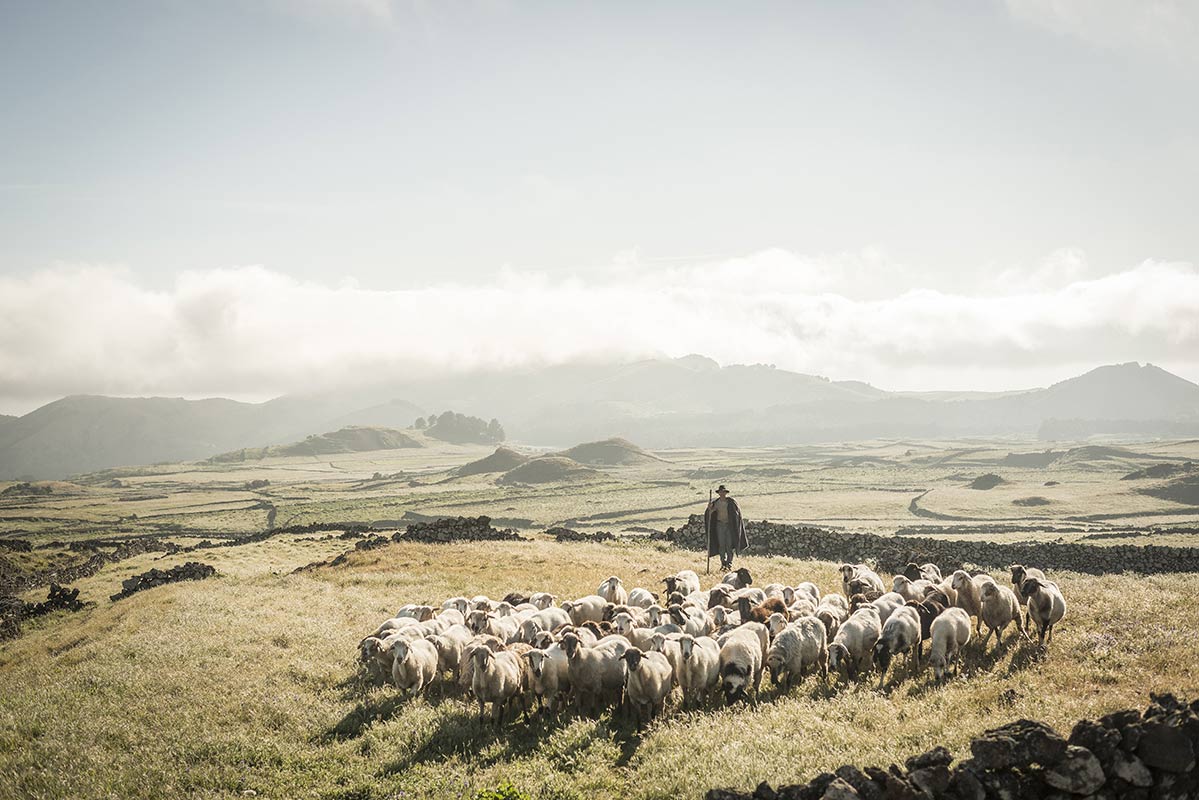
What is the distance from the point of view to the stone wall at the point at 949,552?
94.3 ft

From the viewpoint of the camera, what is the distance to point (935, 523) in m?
57.0

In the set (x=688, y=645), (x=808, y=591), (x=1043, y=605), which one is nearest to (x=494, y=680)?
(x=688, y=645)

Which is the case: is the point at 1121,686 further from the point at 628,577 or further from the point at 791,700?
the point at 628,577

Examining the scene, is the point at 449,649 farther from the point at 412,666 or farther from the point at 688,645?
the point at 688,645

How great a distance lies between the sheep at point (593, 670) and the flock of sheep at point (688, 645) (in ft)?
0.07

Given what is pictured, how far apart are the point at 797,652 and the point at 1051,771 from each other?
19.2ft

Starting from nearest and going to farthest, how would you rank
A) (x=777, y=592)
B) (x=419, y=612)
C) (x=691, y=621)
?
(x=691, y=621)
(x=777, y=592)
(x=419, y=612)

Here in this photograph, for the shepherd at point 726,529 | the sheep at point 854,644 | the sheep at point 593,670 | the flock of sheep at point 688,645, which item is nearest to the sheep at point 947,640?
the flock of sheep at point 688,645

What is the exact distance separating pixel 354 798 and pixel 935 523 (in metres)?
57.3

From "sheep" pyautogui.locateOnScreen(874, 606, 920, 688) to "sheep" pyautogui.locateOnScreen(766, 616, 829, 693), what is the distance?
1.09m

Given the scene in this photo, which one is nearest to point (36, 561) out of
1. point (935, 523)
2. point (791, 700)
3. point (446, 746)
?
point (446, 746)

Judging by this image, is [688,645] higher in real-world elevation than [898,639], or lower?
higher

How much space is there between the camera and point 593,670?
12.1 meters

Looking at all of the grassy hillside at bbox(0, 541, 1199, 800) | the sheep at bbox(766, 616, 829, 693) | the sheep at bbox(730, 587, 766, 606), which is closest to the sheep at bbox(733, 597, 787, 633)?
the sheep at bbox(730, 587, 766, 606)
